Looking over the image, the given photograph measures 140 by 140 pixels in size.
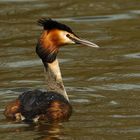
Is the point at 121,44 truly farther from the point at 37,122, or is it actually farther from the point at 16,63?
the point at 37,122

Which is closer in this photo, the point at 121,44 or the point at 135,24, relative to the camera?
the point at 121,44

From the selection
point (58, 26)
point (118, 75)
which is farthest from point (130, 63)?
point (58, 26)

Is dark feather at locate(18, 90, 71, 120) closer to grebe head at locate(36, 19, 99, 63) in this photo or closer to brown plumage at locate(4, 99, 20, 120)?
brown plumage at locate(4, 99, 20, 120)

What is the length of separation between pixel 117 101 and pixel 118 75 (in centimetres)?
175

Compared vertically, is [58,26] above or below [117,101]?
above

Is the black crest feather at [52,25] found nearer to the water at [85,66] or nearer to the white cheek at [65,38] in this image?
the white cheek at [65,38]

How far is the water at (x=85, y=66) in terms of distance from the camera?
1234 cm

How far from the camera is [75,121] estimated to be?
1268 cm

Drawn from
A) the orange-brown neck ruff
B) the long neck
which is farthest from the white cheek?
the long neck

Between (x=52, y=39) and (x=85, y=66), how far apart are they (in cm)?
256

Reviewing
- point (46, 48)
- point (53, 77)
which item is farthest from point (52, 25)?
point (53, 77)

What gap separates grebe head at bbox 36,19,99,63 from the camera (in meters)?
13.4

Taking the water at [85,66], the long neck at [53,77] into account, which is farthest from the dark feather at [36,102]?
the long neck at [53,77]

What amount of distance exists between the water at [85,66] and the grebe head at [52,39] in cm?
78
